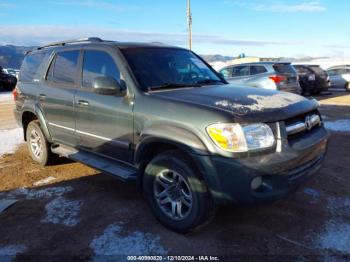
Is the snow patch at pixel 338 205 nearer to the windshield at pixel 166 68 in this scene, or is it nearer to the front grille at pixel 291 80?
the windshield at pixel 166 68

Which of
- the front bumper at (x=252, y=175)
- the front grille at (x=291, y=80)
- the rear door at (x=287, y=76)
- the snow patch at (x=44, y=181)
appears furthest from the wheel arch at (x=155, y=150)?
the front grille at (x=291, y=80)

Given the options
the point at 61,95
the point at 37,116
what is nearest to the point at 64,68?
the point at 61,95

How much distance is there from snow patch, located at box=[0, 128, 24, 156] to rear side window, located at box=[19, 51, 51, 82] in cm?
174

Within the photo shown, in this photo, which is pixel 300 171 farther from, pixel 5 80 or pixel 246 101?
pixel 5 80

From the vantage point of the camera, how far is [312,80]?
55.2 feet

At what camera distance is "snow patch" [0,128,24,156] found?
7.26m

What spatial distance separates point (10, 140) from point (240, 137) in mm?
6594

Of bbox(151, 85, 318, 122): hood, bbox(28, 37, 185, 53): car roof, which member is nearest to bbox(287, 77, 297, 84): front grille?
bbox(28, 37, 185, 53): car roof

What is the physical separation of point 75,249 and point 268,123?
82.8 inches

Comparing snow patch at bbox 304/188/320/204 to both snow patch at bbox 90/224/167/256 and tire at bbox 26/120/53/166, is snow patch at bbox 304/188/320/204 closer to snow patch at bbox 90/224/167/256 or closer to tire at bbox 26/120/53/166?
snow patch at bbox 90/224/167/256

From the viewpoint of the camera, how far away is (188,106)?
3430 mm

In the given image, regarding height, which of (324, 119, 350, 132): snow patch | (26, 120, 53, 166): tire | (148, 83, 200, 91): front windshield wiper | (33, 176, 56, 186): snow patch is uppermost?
(148, 83, 200, 91): front windshield wiper

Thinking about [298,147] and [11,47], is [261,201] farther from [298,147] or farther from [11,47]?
[11,47]

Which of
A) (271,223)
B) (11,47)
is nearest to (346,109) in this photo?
(271,223)
